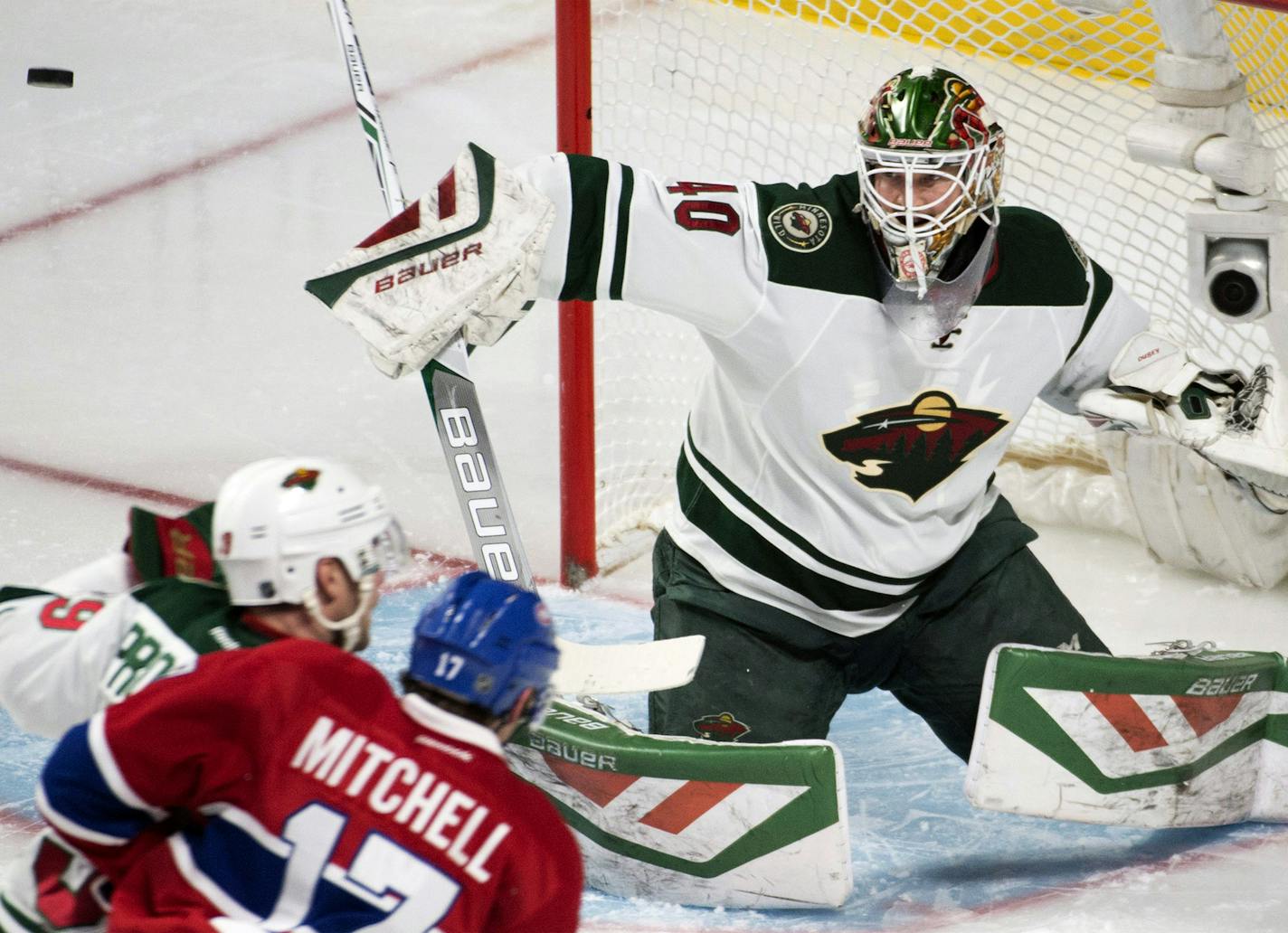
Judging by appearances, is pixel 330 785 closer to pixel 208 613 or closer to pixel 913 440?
pixel 208 613

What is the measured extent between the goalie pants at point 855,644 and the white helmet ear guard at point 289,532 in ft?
2.97

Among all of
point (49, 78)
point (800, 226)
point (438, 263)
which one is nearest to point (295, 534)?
point (438, 263)

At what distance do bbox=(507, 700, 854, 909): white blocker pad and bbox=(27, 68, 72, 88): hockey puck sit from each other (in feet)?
11.0

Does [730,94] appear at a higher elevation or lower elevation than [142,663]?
higher

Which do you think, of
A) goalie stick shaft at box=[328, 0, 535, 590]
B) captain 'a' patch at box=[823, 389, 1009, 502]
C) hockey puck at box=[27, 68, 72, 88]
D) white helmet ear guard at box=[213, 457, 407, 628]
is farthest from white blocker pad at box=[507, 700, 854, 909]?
hockey puck at box=[27, 68, 72, 88]

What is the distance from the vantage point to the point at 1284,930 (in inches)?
96.2

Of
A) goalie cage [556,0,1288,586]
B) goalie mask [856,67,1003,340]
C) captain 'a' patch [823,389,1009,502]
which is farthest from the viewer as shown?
goalie cage [556,0,1288,586]

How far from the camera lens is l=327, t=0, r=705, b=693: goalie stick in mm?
2475

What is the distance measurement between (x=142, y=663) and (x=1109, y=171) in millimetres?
2374

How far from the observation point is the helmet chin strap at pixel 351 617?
5.87 feet

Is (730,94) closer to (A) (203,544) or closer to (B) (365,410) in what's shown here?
(B) (365,410)

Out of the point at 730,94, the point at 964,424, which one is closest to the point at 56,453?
the point at 730,94

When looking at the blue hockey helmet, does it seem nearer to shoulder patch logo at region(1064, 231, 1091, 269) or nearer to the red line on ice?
shoulder patch logo at region(1064, 231, 1091, 269)

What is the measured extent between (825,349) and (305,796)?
112cm
